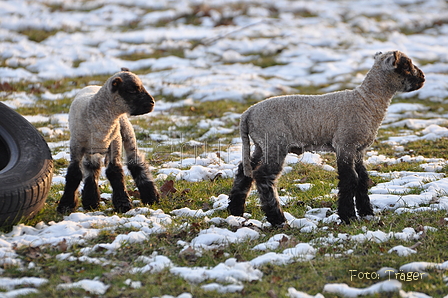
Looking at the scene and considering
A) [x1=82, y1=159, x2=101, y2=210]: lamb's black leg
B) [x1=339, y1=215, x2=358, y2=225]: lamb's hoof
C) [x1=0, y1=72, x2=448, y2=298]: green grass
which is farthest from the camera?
[x1=82, y1=159, x2=101, y2=210]: lamb's black leg

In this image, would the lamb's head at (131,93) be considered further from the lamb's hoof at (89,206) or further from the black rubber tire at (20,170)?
the lamb's hoof at (89,206)

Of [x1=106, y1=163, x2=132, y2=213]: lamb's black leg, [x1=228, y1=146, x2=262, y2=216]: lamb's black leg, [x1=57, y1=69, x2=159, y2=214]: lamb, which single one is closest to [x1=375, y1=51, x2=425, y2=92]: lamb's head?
[x1=228, y1=146, x2=262, y2=216]: lamb's black leg

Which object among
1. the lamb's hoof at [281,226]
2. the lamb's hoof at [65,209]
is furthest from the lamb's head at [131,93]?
the lamb's hoof at [281,226]

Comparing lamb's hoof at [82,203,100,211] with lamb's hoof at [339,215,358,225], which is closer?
lamb's hoof at [339,215,358,225]

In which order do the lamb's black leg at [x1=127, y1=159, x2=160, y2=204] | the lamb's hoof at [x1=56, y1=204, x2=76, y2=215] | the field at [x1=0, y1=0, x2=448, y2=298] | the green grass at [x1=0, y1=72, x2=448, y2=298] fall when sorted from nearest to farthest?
the green grass at [x1=0, y1=72, x2=448, y2=298]
the field at [x1=0, y1=0, x2=448, y2=298]
the lamb's hoof at [x1=56, y1=204, x2=76, y2=215]
the lamb's black leg at [x1=127, y1=159, x2=160, y2=204]

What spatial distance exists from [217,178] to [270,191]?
2.36 m

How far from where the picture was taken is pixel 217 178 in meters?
8.61

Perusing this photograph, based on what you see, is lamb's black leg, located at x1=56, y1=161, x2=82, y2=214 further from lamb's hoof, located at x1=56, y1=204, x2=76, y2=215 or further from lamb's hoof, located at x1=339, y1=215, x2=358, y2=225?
lamb's hoof, located at x1=339, y1=215, x2=358, y2=225

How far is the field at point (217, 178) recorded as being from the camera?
4688 mm

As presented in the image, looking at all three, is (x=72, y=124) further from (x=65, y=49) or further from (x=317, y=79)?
Answer: (x=65, y=49)

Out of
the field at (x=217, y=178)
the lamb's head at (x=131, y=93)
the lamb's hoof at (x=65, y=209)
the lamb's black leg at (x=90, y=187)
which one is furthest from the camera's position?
the lamb's black leg at (x=90, y=187)

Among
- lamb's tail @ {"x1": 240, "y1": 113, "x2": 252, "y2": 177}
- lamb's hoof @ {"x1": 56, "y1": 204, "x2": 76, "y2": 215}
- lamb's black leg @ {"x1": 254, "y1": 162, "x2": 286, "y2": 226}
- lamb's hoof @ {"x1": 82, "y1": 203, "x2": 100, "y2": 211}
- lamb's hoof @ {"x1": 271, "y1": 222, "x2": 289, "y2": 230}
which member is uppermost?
lamb's tail @ {"x1": 240, "y1": 113, "x2": 252, "y2": 177}

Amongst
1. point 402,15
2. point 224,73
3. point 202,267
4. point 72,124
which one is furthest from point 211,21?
point 202,267

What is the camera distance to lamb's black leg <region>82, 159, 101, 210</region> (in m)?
6.86
